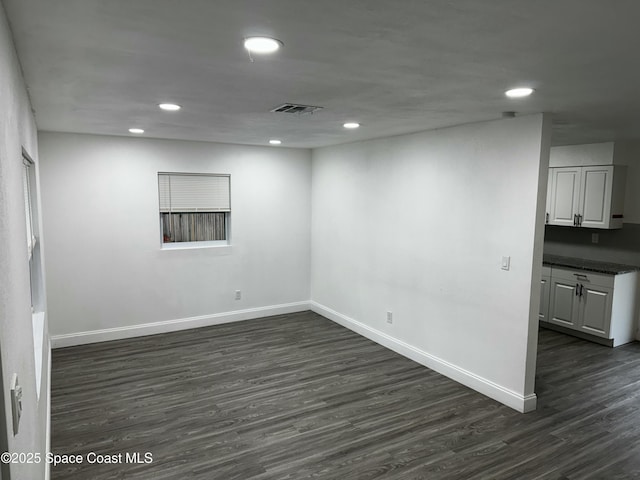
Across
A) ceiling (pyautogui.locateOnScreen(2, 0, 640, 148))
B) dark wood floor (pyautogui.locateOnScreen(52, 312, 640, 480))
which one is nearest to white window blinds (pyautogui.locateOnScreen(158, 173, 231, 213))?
dark wood floor (pyautogui.locateOnScreen(52, 312, 640, 480))

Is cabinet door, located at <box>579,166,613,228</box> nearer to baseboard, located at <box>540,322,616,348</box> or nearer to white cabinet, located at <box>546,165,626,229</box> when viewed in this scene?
white cabinet, located at <box>546,165,626,229</box>

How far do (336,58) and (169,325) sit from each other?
14.5 ft

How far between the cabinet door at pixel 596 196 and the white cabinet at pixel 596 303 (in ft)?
2.22

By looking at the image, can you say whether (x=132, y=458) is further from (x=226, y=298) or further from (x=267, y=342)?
(x=226, y=298)

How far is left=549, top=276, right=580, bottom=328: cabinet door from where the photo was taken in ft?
17.5

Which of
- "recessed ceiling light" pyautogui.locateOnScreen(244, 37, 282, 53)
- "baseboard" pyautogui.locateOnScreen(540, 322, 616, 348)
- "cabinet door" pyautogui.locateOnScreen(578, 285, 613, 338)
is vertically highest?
"recessed ceiling light" pyautogui.locateOnScreen(244, 37, 282, 53)

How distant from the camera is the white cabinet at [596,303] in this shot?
16.5 ft

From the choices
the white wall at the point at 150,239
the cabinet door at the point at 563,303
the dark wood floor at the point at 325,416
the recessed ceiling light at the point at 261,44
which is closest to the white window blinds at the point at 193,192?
the white wall at the point at 150,239

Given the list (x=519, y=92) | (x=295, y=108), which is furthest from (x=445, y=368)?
(x=295, y=108)

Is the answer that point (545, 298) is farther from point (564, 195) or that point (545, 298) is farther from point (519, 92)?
point (519, 92)

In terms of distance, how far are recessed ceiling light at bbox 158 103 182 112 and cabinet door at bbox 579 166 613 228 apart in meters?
4.89

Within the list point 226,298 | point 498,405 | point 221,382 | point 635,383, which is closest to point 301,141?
point 226,298

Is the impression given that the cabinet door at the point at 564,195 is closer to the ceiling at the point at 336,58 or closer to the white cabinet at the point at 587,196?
the white cabinet at the point at 587,196

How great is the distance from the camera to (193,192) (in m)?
5.48
